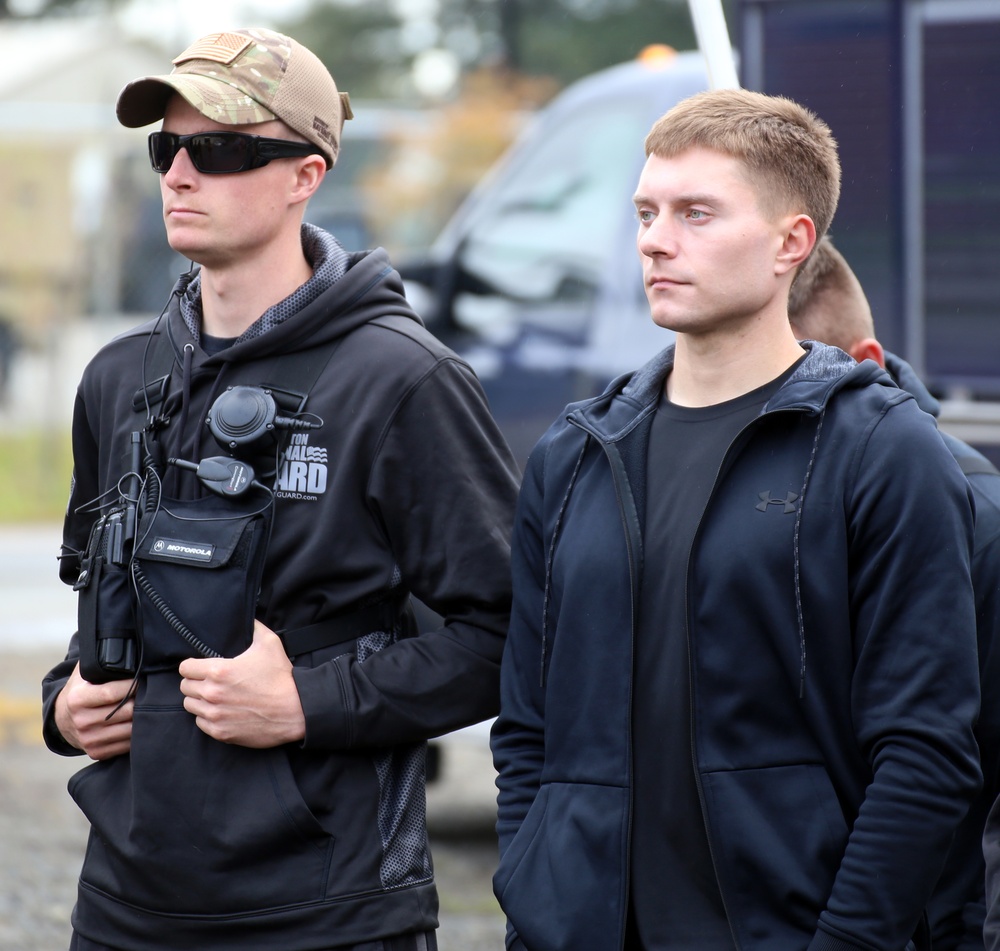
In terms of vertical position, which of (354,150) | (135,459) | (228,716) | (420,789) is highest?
(135,459)

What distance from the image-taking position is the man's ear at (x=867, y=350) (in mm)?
2846

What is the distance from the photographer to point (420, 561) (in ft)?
8.60

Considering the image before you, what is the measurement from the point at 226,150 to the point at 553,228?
361cm

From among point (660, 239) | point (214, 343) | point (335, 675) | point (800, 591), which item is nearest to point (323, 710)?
point (335, 675)

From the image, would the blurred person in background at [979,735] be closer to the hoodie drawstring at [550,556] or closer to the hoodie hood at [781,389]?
the hoodie hood at [781,389]

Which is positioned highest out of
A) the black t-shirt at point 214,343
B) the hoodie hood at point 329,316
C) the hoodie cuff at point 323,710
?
the hoodie hood at point 329,316

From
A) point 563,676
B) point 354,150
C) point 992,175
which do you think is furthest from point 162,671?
point 354,150

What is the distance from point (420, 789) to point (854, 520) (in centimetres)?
93

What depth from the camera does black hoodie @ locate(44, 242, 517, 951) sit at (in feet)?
8.13

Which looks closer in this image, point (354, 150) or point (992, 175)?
point (992, 175)

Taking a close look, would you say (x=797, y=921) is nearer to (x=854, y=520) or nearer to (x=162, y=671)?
(x=854, y=520)

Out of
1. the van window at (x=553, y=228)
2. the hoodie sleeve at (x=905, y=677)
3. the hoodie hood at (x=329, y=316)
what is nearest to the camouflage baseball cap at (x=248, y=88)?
the hoodie hood at (x=329, y=316)

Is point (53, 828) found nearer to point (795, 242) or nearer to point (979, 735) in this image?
point (979, 735)

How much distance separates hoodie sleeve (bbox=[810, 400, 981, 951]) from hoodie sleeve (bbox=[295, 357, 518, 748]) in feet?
2.29
